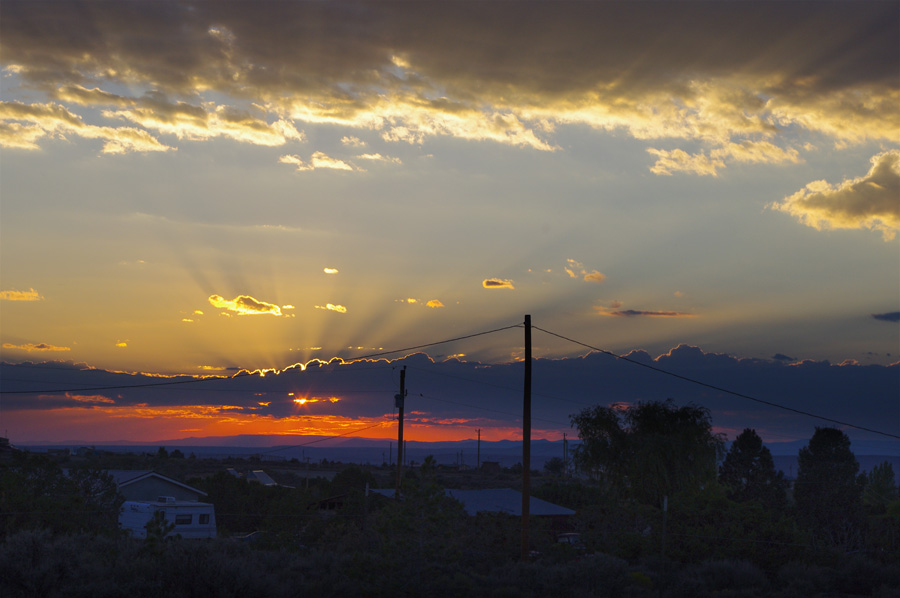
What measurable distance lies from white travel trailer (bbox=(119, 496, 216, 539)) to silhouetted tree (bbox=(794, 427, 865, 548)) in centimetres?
5112

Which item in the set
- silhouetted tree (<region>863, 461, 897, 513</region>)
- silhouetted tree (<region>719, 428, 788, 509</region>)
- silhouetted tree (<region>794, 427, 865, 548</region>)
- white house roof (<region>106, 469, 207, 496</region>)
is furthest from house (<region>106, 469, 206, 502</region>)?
silhouetted tree (<region>863, 461, 897, 513</region>)

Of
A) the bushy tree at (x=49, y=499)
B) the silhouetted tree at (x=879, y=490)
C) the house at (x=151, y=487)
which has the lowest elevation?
the silhouetted tree at (x=879, y=490)

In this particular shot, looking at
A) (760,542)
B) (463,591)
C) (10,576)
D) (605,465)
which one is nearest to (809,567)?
(760,542)

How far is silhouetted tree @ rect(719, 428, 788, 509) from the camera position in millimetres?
79312

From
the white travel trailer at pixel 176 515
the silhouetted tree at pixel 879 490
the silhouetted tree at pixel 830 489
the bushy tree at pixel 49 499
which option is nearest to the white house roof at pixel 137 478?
the white travel trailer at pixel 176 515

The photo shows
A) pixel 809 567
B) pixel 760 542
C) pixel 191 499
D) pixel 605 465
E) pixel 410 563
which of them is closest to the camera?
pixel 410 563

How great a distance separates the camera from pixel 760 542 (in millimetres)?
37094

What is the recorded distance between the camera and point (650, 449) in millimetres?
58344

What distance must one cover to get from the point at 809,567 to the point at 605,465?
2614cm

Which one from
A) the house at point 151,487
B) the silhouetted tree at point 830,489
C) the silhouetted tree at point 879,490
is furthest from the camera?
the silhouetted tree at point 879,490

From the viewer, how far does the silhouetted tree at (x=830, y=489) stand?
72438mm

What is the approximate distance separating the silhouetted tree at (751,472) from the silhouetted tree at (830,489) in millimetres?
2492

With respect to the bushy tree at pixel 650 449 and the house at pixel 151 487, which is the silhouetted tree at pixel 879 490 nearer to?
the bushy tree at pixel 650 449

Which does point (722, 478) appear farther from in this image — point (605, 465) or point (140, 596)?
point (140, 596)
